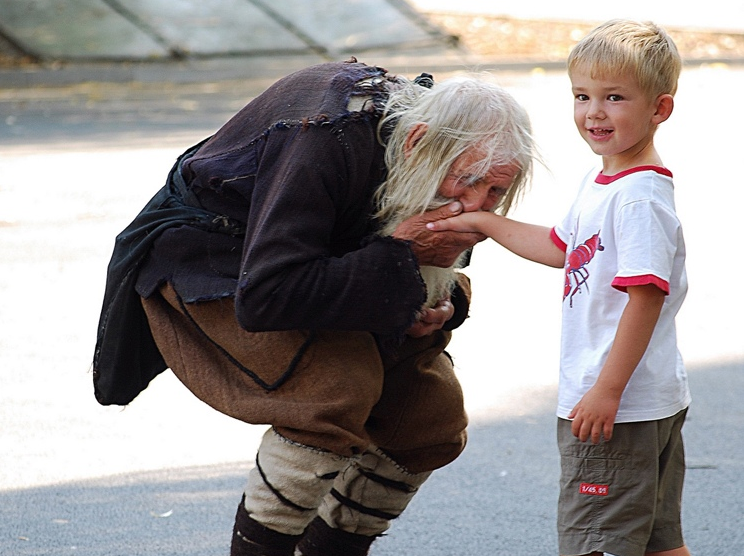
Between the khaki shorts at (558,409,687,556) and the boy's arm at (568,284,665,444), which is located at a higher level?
the boy's arm at (568,284,665,444)

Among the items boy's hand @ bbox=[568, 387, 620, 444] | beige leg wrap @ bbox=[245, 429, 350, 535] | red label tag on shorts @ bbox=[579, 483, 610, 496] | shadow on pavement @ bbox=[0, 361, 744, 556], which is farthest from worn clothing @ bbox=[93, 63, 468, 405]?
shadow on pavement @ bbox=[0, 361, 744, 556]

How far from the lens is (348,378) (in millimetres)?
2309

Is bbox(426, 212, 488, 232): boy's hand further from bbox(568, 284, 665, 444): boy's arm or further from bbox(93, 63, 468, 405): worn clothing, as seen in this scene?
bbox(568, 284, 665, 444): boy's arm

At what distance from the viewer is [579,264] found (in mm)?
2322

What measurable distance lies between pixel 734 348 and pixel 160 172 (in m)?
4.28

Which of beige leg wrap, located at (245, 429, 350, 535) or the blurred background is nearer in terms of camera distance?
beige leg wrap, located at (245, 429, 350, 535)

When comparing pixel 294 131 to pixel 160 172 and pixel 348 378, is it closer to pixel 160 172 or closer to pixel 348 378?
pixel 348 378

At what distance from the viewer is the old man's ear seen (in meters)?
2.25

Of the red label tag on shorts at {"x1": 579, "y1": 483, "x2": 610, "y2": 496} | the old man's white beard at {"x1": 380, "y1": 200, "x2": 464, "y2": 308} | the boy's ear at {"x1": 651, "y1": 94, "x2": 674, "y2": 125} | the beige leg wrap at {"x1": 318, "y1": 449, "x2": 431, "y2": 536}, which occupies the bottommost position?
the beige leg wrap at {"x1": 318, "y1": 449, "x2": 431, "y2": 536}

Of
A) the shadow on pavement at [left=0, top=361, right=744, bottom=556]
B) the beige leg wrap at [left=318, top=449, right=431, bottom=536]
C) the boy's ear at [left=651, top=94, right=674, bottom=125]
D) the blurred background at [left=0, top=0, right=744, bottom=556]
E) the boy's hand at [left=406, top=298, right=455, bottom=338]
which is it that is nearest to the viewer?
the boy's ear at [left=651, top=94, right=674, bottom=125]

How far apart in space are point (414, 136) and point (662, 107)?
50cm

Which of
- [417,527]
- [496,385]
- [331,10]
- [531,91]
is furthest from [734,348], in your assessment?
[331,10]

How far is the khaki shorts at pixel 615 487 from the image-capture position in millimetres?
2297

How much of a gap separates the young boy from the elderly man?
130mm
